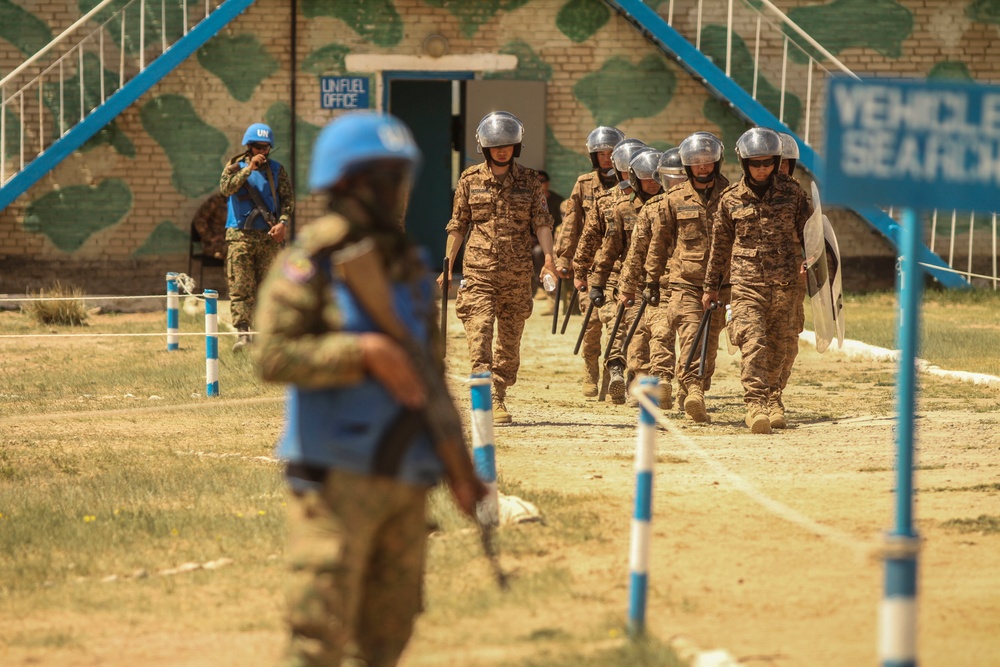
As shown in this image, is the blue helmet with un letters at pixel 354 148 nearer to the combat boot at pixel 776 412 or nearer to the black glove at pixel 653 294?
the combat boot at pixel 776 412

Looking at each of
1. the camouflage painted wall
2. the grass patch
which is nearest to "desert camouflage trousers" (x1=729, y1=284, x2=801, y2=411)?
the grass patch

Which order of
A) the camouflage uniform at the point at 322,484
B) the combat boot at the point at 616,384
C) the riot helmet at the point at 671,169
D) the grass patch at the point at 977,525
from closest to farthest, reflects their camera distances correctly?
the camouflage uniform at the point at 322,484
the grass patch at the point at 977,525
the riot helmet at the point at 671,169
the combat boot at the point at 616,384

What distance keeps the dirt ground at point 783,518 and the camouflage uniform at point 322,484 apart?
1.37 m

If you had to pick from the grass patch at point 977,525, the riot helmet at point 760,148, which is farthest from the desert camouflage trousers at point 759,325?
the grass patch at point 977,525

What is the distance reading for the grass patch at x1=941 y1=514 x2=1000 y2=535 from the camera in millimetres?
7680

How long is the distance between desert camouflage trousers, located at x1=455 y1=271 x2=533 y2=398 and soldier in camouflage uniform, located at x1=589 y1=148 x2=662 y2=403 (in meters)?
1.28

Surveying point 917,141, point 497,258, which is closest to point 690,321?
point 497,258

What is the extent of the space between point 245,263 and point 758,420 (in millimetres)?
5751

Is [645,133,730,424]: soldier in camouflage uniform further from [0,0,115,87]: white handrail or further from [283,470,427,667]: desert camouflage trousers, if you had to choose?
[0,0,115,87]: white handrail

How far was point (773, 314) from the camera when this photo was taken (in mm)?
10938

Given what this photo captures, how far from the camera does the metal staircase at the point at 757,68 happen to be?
2028cm

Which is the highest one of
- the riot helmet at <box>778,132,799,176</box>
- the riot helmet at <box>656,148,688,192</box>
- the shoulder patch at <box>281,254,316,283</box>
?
the riot helmet at <box>778,132,799,176</box>

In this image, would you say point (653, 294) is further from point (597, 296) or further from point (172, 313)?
point (172, 313)

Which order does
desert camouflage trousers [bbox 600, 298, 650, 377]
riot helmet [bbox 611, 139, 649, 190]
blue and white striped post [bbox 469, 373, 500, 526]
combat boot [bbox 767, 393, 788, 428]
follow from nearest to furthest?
blue and white striped post [bbox 469, 373, 500, 526], combat boot [bbox 767, 393, 788, 428], desert camouflage trousers [bbox 600, 298, 650, 377], riot helmet [bbox 611, 139, 649, 190]
